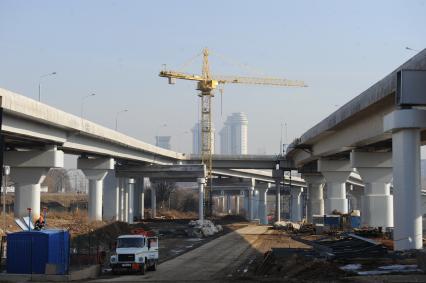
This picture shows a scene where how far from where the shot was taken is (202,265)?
38375mm

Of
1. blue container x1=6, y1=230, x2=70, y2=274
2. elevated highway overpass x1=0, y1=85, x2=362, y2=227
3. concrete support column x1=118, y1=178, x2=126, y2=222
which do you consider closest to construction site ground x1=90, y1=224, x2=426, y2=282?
blue container x1=6, y1=230, x2=70, y2=274

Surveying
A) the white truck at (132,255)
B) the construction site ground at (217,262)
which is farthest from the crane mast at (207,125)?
the white truck at (132,255)

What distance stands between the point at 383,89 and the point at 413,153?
425 cm

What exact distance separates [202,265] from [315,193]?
71.3m

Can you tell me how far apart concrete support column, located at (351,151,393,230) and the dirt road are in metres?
10.1

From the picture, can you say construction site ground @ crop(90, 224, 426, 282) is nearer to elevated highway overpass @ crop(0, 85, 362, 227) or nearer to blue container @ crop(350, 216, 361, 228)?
elevated highway overpass @ crop(0, 85, 362, 227)

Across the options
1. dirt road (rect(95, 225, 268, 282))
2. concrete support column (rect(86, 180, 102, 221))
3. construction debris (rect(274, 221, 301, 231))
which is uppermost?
concrete support column (rect(86, 180, 102, 221))

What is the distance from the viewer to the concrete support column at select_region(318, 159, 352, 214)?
7325 centimetres

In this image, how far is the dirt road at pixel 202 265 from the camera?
30812 millimetres

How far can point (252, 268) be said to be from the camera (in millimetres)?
35844

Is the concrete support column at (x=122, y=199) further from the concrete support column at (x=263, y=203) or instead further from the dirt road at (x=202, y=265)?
the concrete support column at (x=263, y=203)

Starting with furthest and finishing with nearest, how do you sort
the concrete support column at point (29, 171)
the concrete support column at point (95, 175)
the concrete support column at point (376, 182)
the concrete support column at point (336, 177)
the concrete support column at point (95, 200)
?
the concrete support column at point (336, 177), the concrete support column at point (95, 175), the concrete support column at point (95, 200), the concrete support column at point (29, 171), the concrete support column at point (376, 182)

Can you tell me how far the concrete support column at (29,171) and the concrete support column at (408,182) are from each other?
29618mm

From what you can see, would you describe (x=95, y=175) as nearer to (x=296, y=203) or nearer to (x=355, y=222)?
(x=355, y=222)
